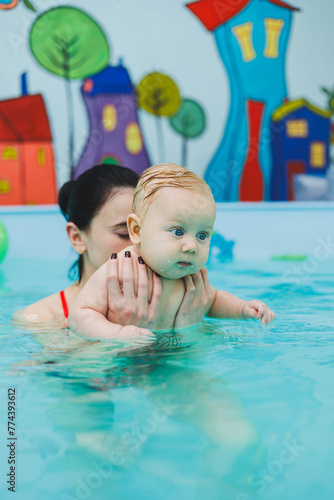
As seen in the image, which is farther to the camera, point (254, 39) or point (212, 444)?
point (254, 39)

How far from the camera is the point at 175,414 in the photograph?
1.28 m

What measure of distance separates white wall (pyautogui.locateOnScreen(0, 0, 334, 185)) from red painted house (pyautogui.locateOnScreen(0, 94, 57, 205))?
4.6 inches

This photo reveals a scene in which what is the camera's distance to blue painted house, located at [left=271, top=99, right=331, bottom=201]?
701 cm

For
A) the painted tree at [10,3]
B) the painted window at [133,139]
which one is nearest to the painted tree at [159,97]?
the painted window at [133,139]

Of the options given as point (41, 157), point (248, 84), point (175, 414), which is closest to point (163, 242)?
point (175, 414)

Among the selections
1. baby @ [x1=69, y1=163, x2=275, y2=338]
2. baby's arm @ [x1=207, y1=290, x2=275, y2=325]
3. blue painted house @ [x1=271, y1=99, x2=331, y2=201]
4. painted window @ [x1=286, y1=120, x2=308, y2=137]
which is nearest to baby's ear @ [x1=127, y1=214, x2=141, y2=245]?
baby @ [x1=69, y1=163, x2=275, y2=338]

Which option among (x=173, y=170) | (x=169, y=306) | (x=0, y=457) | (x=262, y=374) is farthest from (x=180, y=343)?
(x=0, y=457)

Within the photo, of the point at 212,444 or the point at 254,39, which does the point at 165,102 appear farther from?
the point at 212,444

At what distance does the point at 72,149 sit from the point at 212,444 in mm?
5703

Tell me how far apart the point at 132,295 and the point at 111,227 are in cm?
46

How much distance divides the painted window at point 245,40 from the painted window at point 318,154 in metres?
1.30

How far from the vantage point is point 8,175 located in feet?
21.2

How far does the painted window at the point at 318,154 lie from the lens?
7086 mm

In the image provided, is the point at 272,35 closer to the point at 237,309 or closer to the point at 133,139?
the point at 133,139
